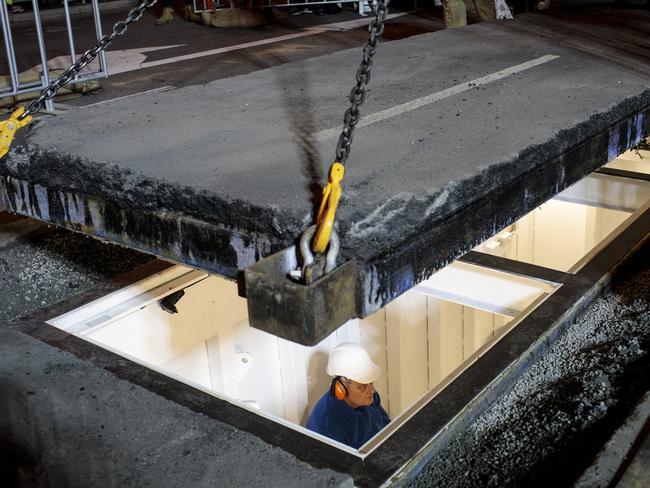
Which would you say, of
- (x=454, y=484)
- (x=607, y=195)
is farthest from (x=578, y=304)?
(x=607, y=195)

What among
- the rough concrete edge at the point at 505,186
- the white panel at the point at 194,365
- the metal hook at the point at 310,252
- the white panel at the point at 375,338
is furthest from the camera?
the white panel at the point at 375,338

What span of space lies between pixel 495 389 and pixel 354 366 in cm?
296

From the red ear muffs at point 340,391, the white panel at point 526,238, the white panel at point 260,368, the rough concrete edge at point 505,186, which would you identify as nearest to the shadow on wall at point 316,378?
the white panel at point 260,368

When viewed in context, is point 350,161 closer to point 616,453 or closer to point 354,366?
point 616,453

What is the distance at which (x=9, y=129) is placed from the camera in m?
3.51

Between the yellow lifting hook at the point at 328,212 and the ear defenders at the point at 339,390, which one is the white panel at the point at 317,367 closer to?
the ear defenders at the point at 339,390

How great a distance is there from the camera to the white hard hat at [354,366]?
6605 mm

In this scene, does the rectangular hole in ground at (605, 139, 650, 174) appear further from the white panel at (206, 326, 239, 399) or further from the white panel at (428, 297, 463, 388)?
the white panel at (206, 326, 239, 399)

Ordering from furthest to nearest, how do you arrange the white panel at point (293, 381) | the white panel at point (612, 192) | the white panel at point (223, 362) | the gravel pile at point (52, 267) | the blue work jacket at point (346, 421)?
the white panel at point (293, 381) → the white panel at point (223, 362) → the white panel at point (612, 192) → the blue work jacket at point (346, 421) → the gravel pile at point (52, 267)

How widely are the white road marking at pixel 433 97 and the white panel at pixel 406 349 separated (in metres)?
4.15

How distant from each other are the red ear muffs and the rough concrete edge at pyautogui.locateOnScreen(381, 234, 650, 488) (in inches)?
104

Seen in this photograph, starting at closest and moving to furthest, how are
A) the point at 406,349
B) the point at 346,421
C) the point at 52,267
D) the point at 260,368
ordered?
the point at 52,267, the point at 346,421, the point at 260,368, the point at 406,349

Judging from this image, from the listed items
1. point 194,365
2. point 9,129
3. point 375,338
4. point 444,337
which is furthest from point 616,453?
point 444,337

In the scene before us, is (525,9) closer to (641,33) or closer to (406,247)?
(641,33)
